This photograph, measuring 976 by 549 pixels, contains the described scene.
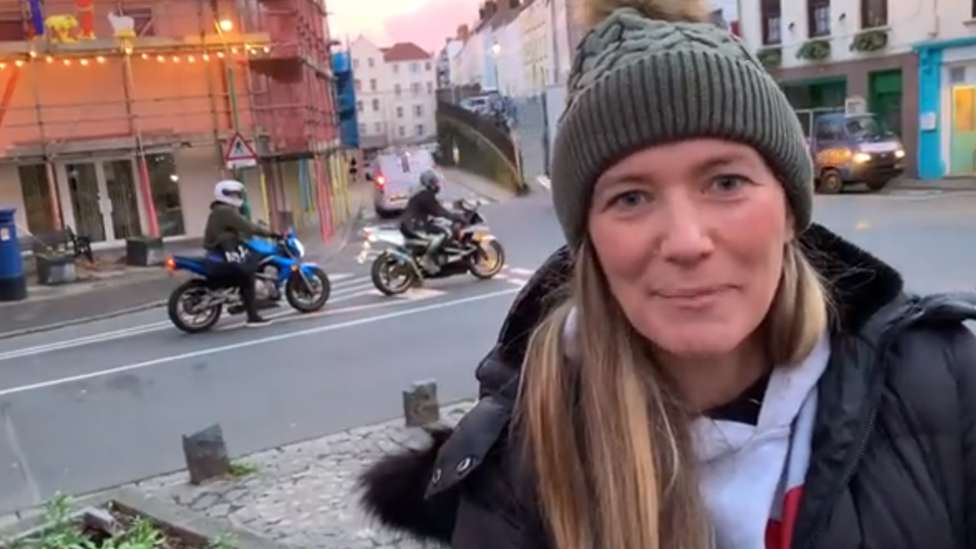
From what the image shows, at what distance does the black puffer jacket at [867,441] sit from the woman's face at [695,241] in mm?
173

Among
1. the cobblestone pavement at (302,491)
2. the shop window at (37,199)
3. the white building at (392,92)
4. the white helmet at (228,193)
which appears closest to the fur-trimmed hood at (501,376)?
the cobblestone pavement at (302,491)

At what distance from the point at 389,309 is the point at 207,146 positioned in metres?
12.0

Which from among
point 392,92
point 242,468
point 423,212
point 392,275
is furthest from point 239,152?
point 392,92

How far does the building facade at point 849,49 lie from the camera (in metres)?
25.7

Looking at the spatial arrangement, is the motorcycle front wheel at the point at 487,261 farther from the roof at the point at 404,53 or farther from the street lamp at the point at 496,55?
the roof at the point at 404,53

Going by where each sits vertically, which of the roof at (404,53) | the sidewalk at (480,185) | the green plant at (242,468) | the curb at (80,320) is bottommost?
the sidewalk at (480,185)

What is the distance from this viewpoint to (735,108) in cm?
134

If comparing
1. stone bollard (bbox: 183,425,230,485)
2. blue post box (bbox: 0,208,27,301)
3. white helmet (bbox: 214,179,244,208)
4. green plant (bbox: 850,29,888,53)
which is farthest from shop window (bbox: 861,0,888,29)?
stone bollard (bbox: 183,425,230,485)

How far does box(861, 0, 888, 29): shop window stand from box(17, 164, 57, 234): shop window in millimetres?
21238

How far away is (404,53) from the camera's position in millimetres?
135500

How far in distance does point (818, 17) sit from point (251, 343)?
77.5 feet

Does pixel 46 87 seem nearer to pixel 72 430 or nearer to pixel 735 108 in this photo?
pixel 72 430

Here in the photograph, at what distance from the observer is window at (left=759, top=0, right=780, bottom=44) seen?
3012 centimetres

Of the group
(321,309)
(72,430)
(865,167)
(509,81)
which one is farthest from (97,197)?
(509,81)
